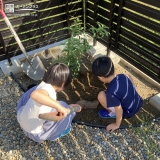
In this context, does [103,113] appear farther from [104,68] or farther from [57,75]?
[57,75]

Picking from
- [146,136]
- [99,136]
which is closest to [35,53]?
[99,136]

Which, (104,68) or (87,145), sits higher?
(104,68)

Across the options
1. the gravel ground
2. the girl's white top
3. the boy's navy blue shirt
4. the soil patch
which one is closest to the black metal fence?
the soil patch

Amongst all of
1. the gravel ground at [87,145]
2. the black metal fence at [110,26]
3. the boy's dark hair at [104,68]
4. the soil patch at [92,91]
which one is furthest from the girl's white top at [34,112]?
the black metal fence at [110,26]

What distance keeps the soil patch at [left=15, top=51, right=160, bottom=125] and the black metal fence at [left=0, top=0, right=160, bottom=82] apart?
30 cm

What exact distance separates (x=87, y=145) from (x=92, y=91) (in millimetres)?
1244

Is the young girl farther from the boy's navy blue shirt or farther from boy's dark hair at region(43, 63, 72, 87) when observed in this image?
the boy's navy blue shirt

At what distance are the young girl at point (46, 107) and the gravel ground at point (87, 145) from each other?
0.16 m

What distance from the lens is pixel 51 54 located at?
14.2 ft

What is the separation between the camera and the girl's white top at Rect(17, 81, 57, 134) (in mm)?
2012

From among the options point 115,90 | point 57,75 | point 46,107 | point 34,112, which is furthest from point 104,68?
point 34,112

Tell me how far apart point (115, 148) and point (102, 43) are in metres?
2.36

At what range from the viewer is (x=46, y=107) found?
6.90ft

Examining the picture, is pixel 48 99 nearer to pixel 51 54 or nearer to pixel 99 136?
pixel 99 136
